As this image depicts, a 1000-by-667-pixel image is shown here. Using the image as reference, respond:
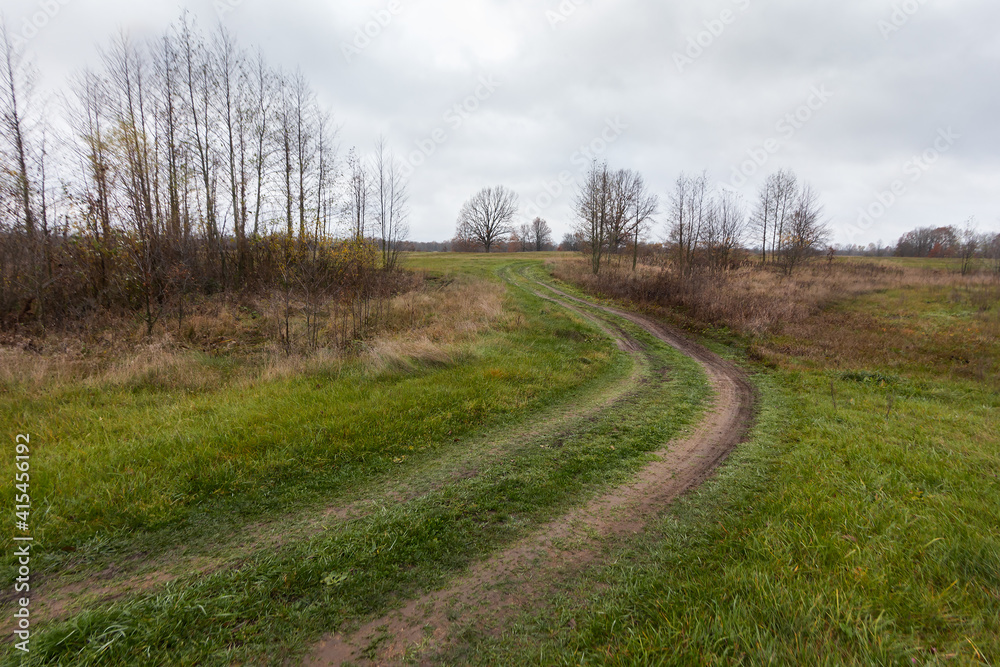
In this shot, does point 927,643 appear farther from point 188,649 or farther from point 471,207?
point 471,207

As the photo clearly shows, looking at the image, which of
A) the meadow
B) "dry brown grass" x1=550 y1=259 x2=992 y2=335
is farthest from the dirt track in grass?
"dry brown grass" x1=550 y1=259 x2=992 y2=335

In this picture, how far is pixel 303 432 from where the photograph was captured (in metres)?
5.51

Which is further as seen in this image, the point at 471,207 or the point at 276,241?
the point at 471,207

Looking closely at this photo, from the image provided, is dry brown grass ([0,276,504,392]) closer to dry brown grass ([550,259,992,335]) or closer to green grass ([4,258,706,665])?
green grass ([4,258,706,665])

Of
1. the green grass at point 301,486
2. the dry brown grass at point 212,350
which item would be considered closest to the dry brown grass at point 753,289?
the dry brown grass at point 212,350

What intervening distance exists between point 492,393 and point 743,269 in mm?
36385

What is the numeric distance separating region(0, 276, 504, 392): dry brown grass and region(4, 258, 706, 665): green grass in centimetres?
81

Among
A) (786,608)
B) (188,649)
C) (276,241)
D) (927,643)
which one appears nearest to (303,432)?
(188,649)

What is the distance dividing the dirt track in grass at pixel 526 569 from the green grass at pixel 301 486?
18 cm

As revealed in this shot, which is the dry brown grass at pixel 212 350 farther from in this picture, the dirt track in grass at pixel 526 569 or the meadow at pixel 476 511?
the dirt track in grass at pixel 526 569

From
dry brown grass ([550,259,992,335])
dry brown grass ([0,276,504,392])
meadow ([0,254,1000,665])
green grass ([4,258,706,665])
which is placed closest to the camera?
meadow ([0,254,1000,665])

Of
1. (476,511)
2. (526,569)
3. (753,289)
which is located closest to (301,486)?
(476,511)

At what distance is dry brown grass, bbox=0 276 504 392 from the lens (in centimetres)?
761

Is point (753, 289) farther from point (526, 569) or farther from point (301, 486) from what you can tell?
point (301, 486)
